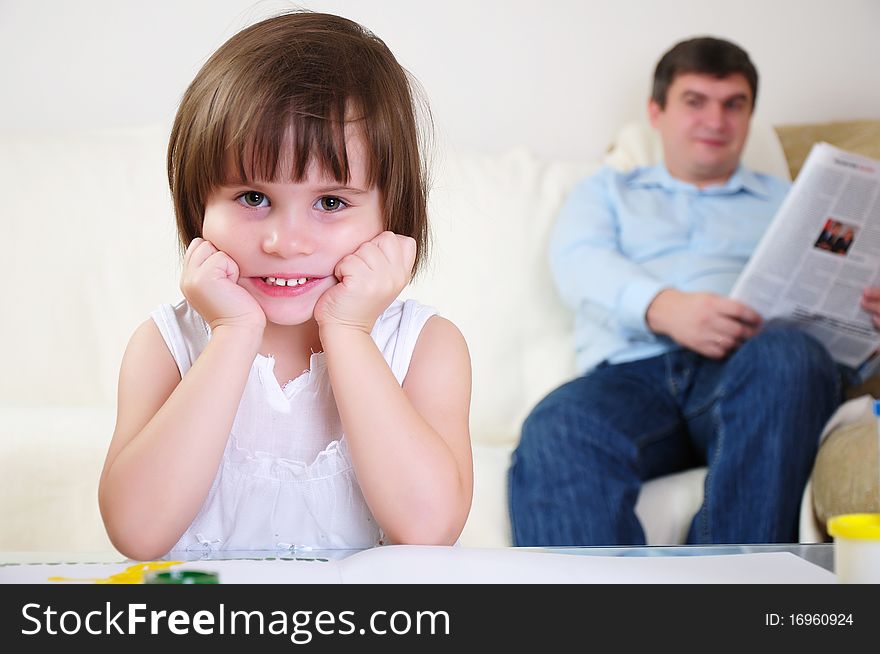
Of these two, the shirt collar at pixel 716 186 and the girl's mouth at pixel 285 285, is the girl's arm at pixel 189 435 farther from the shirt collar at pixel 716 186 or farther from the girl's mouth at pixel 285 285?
the shirt collar at pixel 716 186

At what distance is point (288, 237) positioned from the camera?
744 mm

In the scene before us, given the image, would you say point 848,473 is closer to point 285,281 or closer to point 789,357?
point 789,357

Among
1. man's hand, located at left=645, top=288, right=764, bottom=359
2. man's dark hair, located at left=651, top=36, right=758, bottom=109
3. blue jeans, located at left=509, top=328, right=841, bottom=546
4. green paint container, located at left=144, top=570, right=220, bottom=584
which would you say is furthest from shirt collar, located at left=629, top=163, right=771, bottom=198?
green paint container, located at left=144, top=570, right=220, bottom=584

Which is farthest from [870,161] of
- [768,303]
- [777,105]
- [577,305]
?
[777,105]

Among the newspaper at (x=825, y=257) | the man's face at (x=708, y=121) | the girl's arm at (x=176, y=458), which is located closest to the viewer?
the girl's arm at (x=176, y=458)

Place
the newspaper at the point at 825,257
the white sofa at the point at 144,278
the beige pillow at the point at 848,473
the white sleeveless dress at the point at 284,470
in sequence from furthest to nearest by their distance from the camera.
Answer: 1. the white sofa at the point at 144,278
2. the newspaper at the point at 825,257
3. the beige pillow at the point at 848,473
4. the white sleeveless dress at the point at 284,470

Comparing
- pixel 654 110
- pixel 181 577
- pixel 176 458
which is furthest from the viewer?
pixel 654 110

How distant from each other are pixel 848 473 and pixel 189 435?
3.06 feet

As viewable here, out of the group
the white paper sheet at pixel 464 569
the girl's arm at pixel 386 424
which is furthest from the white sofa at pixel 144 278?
the white paper sheet at pixel 464 569

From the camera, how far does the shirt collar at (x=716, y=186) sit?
1.89m

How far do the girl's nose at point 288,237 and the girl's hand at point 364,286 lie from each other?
0.13 feet

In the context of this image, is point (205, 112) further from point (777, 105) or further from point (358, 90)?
point (777, 105)

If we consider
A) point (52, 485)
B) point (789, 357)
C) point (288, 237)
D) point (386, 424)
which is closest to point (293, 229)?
point (288, 237)

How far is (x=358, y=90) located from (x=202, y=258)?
0.60ft
